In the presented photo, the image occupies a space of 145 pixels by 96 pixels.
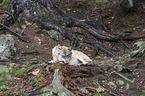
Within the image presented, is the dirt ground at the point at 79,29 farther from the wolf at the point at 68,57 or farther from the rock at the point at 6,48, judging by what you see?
the wolf at the point at 68,57

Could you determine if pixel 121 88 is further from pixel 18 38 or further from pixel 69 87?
pixel 18 38

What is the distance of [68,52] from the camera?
15.2 ft

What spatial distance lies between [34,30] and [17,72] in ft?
9.79

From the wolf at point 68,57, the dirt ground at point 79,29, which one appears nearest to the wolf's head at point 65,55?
the wolf at point 68,57

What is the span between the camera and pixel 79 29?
7152mm

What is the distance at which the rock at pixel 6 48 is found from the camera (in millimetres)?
4885

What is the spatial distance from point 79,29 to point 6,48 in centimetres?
354

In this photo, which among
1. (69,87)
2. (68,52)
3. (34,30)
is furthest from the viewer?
(34,30)

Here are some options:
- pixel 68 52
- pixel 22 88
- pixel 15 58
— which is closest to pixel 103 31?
pixel 68 52

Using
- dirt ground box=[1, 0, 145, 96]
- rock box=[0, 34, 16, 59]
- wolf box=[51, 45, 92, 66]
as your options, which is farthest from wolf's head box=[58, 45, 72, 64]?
rock box=[0, 34, 16, 59]

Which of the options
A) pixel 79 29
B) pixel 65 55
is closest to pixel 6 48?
pixel 65 55

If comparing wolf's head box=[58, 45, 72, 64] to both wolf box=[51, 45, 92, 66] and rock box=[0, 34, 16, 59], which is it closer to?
wolf box=[51, 45, 92, 66]

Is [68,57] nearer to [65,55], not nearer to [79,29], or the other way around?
[65,55]

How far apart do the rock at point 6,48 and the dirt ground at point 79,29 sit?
231 millimetres
